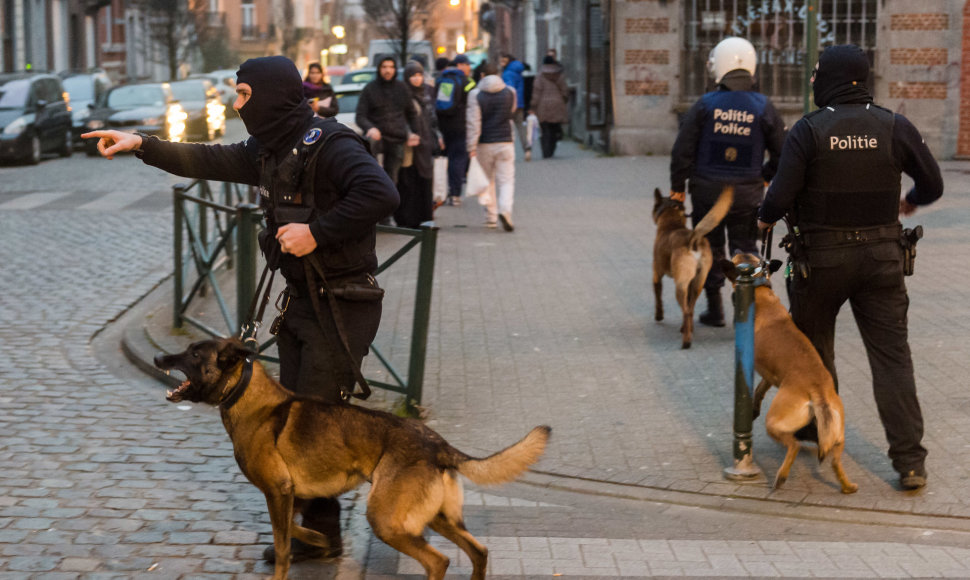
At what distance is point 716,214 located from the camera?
8.43 metres

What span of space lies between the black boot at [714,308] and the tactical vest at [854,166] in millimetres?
3523

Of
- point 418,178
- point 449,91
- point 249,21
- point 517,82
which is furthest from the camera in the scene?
point 249,21

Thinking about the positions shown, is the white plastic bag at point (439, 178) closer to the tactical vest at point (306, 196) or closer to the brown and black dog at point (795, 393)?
the brown and black dog at point (795, 393)

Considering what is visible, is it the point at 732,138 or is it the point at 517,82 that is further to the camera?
the point at 517,82

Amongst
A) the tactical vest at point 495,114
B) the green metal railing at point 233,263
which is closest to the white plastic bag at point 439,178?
the tactical vest at point 495,114

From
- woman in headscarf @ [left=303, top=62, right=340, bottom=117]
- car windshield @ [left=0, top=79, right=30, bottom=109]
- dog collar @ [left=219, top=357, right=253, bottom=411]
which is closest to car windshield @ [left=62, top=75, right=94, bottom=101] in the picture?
car windshield @ [left=0, top=79, right=30, bottom=109]

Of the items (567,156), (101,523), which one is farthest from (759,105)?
(567,156)

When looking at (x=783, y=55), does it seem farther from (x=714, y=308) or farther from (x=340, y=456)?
(x=340, y=456)

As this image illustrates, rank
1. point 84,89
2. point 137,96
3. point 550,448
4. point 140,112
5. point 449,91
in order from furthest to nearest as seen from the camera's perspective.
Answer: point 84,89 < point 137,96 < point 140,112 < point 449,91 < point 550,448

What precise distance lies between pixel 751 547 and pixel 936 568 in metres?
0.69

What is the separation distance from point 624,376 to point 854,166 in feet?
8.51

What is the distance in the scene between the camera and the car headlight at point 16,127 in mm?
23031

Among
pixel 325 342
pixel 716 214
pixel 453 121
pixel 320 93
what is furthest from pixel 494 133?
pixel 325 342

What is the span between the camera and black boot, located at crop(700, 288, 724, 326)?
29.9ft
